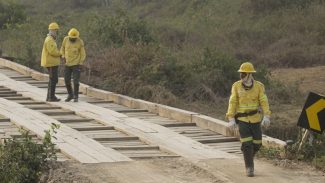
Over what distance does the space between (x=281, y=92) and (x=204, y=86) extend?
2018 mm

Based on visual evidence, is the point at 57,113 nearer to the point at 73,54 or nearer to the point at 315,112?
the point at 73,54

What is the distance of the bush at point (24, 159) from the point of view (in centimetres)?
1047

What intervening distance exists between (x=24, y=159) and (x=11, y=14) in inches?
1047

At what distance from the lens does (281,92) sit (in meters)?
19.2

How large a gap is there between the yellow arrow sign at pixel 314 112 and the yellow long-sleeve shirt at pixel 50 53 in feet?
23.4

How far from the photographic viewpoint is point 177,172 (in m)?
10.8

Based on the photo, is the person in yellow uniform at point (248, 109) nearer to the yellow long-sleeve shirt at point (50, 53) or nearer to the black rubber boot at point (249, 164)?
the black rubber boot at point (249, 164)

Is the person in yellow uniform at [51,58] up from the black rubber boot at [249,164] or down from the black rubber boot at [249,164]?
up

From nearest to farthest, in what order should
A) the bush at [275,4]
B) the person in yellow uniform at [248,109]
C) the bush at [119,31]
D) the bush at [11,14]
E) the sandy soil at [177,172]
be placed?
the sandy soil at [177,172]
the person in yellow uniform at [248,109]
the bush at [119,31]
the bush at [275,4]
the bush at [11,14]

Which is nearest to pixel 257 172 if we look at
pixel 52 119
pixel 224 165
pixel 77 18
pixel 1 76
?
pixel 224 165

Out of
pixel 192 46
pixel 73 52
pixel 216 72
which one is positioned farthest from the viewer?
pixel 192 46

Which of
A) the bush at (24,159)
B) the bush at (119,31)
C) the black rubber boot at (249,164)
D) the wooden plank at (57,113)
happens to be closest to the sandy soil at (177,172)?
the black rubber boot at (249,164)

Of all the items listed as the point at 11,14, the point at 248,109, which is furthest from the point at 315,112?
the point at 11,14

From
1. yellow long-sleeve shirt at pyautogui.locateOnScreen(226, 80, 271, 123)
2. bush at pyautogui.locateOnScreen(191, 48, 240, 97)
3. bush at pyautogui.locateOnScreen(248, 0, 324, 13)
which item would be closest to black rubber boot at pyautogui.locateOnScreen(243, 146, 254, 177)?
yellow long-sleeve shirt at pyautogui.locateOnScreen(226, 80, 271, 123)
